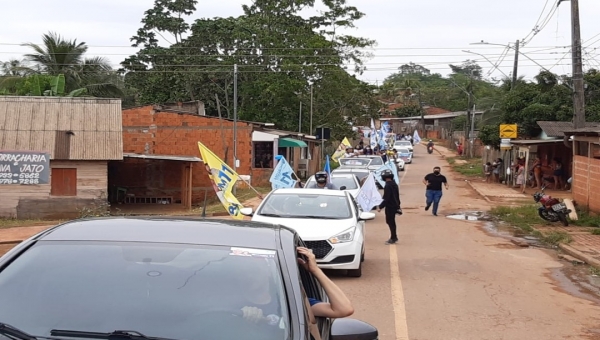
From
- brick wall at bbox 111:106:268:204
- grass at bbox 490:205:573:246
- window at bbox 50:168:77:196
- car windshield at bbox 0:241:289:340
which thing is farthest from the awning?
car windshield at bbox 0:241:289:340

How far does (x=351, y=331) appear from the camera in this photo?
12.9ft

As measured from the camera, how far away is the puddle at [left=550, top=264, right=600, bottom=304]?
11.6 m

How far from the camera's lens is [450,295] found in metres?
10.7

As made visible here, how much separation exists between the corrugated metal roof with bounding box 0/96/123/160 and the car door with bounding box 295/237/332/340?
25.6 meters

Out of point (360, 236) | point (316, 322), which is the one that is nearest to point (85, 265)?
point (316, 322)

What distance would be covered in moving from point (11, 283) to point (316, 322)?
1.60 m

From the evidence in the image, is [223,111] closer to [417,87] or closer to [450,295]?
[450,295]

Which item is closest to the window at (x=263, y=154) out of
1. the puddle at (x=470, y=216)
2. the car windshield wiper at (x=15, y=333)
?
the puddle at (x=470, y=216)

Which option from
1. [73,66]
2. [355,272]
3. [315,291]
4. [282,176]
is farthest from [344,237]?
[73,66]

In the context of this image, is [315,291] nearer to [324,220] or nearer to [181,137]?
[324,220]

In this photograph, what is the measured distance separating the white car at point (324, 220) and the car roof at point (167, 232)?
681cm

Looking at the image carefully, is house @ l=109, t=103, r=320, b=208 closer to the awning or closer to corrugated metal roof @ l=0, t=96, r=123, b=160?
the awning

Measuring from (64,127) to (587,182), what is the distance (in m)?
20.0

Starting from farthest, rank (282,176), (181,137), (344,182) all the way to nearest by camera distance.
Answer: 1. (181,137)
2. (344,182)
3. (282,176)
